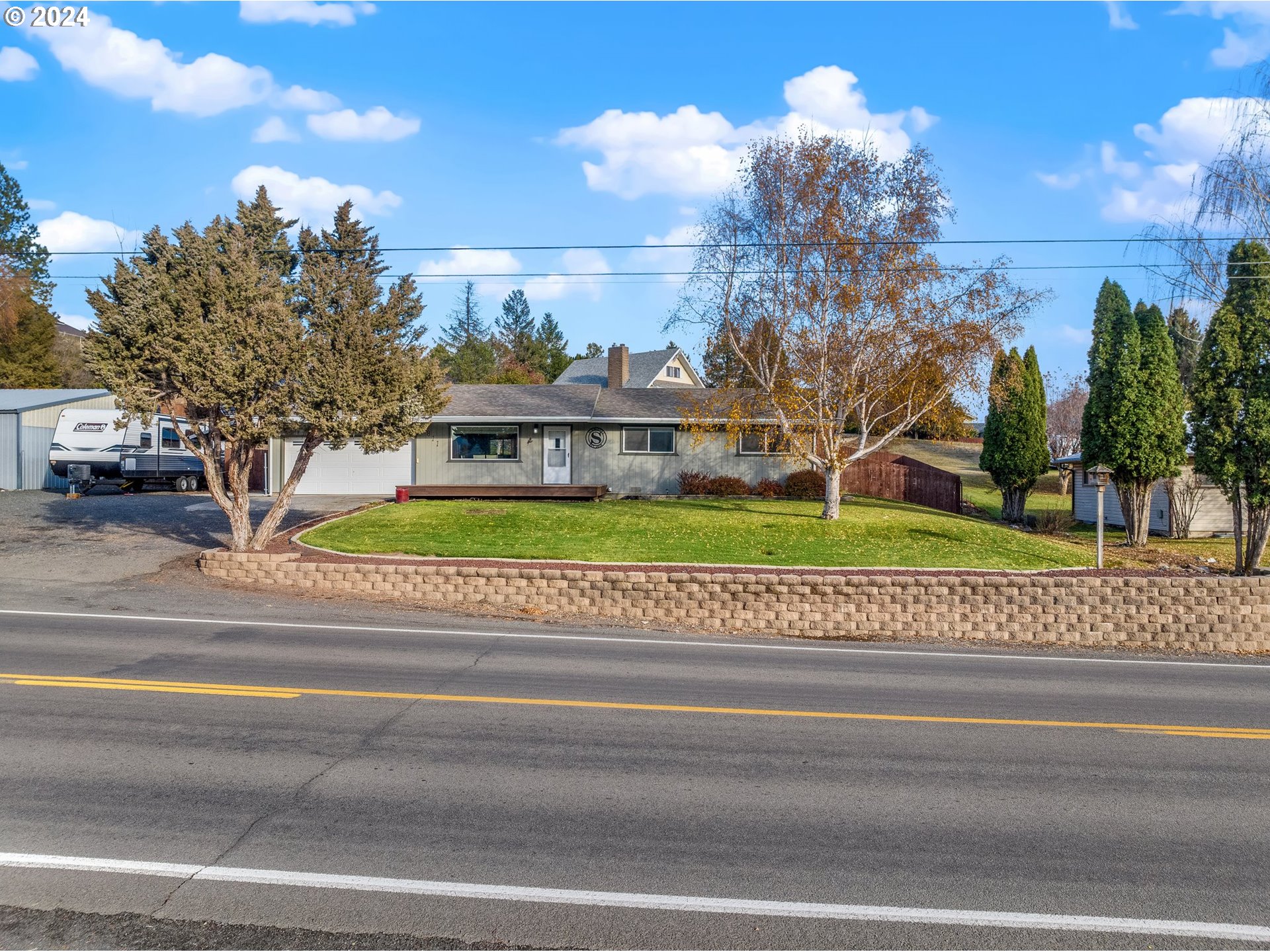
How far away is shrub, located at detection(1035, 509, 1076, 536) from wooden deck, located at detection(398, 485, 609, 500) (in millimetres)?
13822

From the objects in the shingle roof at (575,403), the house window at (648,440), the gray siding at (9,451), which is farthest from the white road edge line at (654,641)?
the gray siding at (9,451)

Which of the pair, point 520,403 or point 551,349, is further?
point 551,349

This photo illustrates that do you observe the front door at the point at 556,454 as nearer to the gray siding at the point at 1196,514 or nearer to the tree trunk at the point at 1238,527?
the gray siding at the point at 1196,514

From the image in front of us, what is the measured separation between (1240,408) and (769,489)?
45.9ft

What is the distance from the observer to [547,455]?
29.8 meters

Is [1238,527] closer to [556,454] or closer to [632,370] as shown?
[556,454]

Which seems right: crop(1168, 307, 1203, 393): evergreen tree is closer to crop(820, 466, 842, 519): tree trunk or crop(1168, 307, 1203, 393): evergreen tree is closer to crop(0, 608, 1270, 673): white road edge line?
crop(820, 466, 842, 519): tree trunk

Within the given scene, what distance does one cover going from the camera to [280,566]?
53.8ft

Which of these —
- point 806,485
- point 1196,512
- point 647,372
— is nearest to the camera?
point 1196,512

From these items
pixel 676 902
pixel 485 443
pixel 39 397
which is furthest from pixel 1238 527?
pixel 39 397

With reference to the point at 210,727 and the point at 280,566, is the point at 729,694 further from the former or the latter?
the point at 280,566

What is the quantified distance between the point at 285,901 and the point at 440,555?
13.3 meters

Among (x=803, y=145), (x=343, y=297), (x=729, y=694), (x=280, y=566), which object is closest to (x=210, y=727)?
(x=729, y=694)

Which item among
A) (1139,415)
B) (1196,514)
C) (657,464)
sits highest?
(1139,415)
